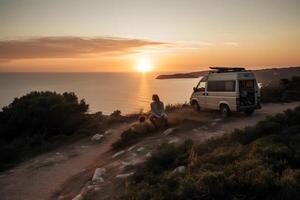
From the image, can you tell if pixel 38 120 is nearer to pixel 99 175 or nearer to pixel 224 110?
pixel 99 175

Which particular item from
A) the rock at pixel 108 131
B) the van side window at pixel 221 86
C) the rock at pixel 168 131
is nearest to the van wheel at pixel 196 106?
the van side window at pixel 221 86

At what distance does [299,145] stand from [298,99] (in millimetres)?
17675

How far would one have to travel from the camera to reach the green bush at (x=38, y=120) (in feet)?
60.0

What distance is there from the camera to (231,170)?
7469 mm

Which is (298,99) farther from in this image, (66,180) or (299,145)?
(66,180)

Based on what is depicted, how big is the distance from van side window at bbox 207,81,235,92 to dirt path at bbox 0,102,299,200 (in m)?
1.61

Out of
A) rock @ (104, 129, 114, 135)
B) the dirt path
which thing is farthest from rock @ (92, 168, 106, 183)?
rock @ (104, 129, 114, 135)

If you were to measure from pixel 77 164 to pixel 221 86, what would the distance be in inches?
354

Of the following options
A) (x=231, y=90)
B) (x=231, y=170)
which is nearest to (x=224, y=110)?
(x=231, y=90)

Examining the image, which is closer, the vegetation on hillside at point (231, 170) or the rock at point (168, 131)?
the vegetation on hillside at point (231, 170)

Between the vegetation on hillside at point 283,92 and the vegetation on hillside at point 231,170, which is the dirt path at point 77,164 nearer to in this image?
the vegetation on hillside at point 231,170

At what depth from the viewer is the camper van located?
17.1 meters

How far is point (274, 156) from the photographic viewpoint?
8.22 m

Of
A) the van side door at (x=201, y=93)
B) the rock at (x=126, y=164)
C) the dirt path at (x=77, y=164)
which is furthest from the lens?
the van side door at (x=201, y=93)
